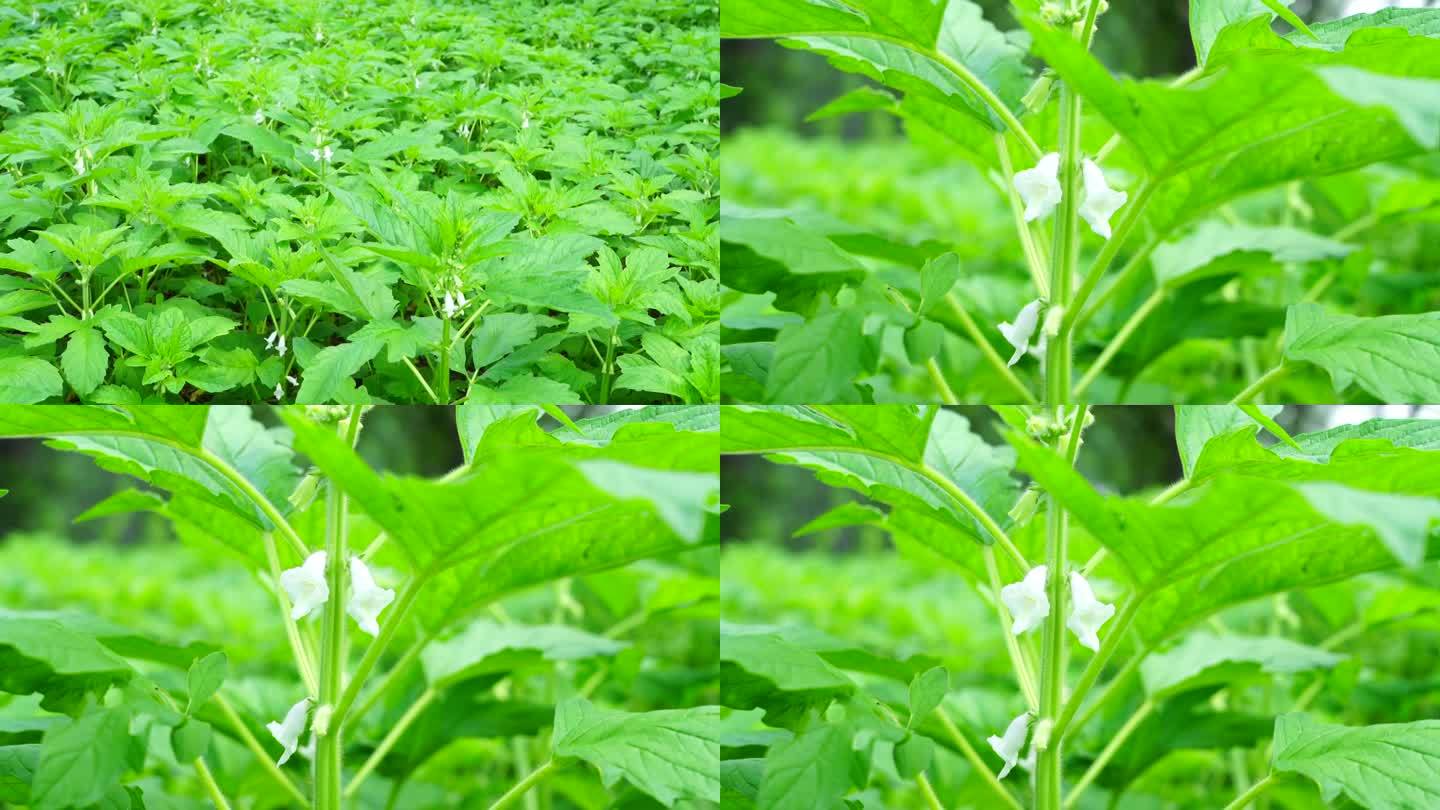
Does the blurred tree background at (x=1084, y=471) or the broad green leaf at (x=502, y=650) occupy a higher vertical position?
the blurred tree background at (x=1084, y=471)

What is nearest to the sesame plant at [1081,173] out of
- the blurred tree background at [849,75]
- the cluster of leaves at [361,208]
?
the cluster of leaves at [361,208]

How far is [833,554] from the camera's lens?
5660mm

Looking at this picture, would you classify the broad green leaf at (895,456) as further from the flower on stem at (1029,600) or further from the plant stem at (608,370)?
the plant stem at (608,370)

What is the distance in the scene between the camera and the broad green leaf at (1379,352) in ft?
3.33

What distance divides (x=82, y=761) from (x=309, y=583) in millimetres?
222

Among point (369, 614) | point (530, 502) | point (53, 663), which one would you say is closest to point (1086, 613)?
point (530, 502)

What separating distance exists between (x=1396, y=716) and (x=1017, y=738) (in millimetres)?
1251

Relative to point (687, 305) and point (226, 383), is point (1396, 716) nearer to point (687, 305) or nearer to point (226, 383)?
point (687, 305)

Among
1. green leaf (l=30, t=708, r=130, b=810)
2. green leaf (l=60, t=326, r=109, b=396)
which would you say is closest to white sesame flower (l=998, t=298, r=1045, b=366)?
green leaf (l=30, t=708, r=130, b=810)

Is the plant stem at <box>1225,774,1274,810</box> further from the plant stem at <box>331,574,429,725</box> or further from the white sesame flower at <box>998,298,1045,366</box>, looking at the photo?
the plant stem at <box>331,574,429,725</box>

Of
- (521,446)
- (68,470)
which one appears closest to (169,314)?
(521,446)

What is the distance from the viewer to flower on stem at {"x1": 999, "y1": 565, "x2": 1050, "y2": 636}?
40.6 inches

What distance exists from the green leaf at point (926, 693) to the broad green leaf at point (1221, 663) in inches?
19.4

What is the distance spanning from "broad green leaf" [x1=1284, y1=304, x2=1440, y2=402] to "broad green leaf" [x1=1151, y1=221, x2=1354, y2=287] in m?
0.49
